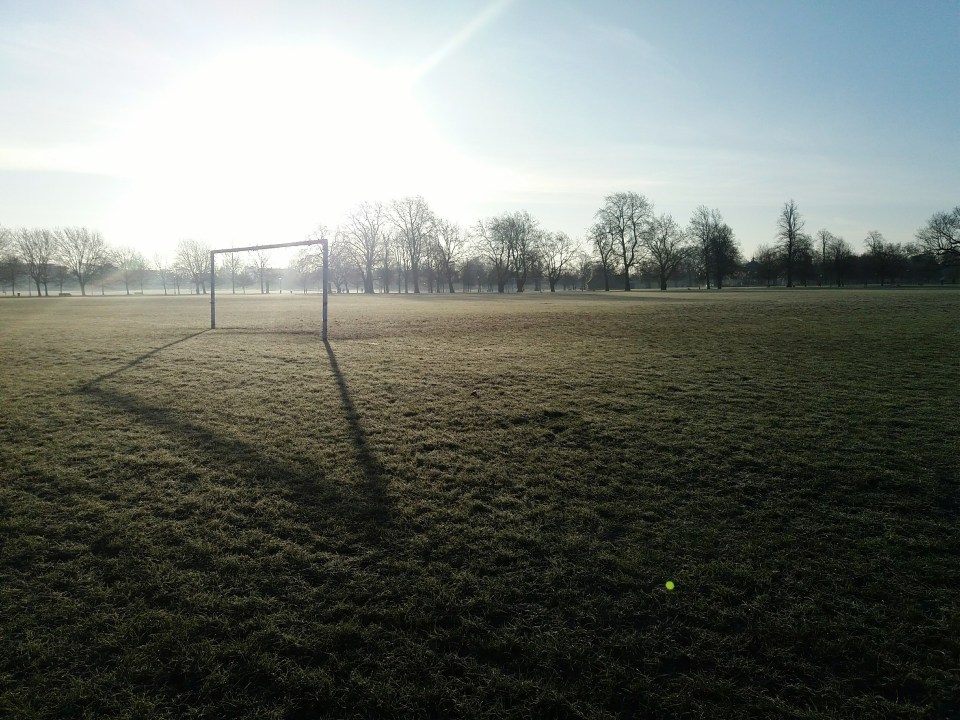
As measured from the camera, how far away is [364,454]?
268 inches

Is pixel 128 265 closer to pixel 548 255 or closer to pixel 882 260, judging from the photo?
pixel 548 255

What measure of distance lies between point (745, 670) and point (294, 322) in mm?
23981

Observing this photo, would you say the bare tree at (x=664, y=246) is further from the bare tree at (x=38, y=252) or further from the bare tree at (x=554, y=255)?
A: the bare tree at (x=38, y=252)

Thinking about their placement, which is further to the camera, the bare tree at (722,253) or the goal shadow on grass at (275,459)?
the bare tree at (722,253)

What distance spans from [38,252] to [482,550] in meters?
106

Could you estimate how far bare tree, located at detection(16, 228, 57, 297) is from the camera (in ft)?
262

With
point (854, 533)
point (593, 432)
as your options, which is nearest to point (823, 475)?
point (854, 533)

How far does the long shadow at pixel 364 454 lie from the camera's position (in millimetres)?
5727

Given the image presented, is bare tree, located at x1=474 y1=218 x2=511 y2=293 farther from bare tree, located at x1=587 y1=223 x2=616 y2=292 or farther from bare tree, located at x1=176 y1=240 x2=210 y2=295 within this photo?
bare tree, located at x1=176 y1=240 x2=210 y2=295

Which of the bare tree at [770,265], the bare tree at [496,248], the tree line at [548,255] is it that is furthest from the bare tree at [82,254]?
the bare tree at [770,265]

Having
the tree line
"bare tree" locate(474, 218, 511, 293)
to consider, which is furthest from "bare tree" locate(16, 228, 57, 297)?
"bare tree" locate(474, 218, 511, 293)

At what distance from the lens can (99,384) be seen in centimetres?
1049

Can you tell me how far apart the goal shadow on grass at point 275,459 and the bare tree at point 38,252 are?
94.0 m

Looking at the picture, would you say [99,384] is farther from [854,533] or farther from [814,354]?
[814,354]
